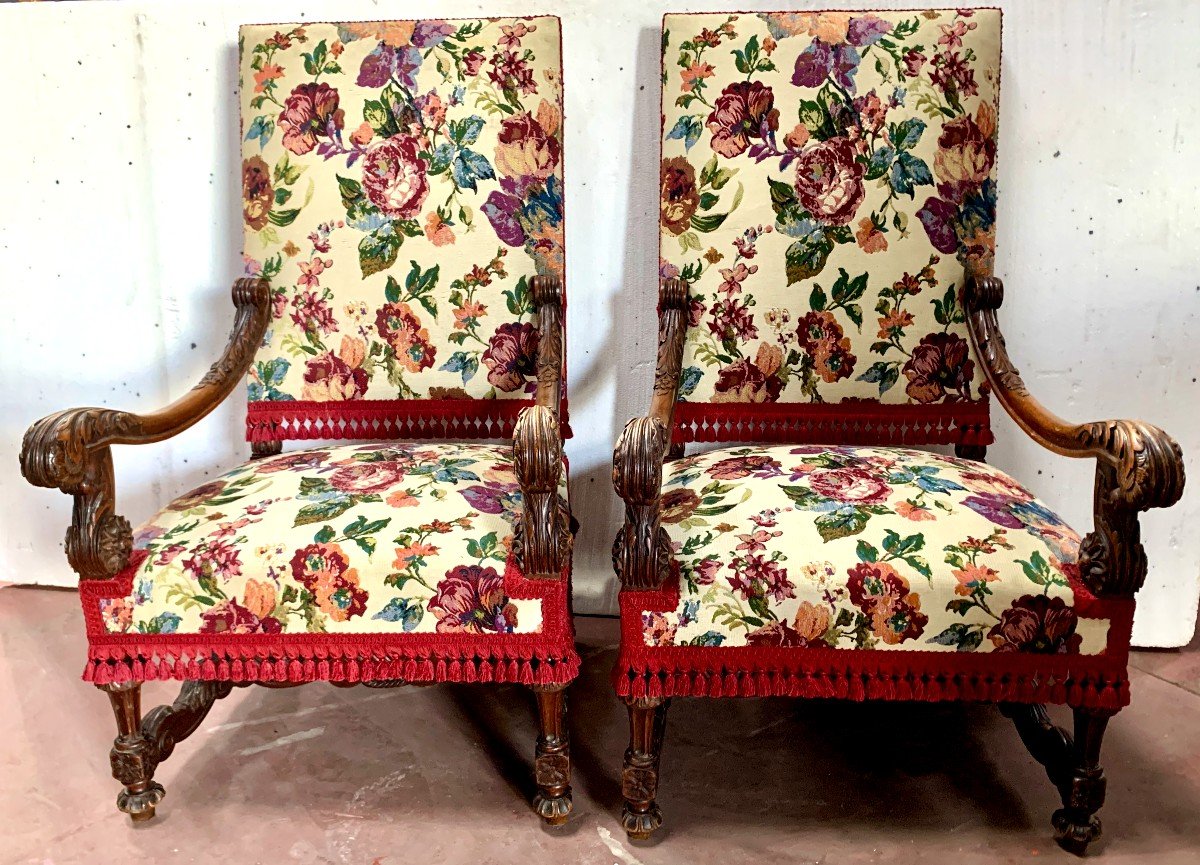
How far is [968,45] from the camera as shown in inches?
67.0

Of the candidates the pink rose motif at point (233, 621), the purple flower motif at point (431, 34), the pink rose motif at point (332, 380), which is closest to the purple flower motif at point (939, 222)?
the purple flower motif at point (431, 34)

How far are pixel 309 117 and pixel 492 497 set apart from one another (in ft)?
2.88

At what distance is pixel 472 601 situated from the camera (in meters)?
1.33

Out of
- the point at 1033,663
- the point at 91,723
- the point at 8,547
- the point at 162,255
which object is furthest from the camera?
the point at 8,547

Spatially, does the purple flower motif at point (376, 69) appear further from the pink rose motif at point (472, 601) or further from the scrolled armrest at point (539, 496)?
the pink rose motif at point (472, 601)

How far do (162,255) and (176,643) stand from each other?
114 centimetres

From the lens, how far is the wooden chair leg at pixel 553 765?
1426mm

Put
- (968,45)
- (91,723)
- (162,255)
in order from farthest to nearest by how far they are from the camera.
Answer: (162,255)
(91,723)
(968,45)

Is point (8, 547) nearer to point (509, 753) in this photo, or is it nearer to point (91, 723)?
point (91, 723)

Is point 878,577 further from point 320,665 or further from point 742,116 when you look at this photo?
point 742,116

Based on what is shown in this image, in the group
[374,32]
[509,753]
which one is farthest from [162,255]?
[509,753]

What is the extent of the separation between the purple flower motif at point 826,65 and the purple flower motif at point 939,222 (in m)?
0.26

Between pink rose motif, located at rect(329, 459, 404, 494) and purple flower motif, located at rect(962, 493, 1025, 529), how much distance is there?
35.3 inches

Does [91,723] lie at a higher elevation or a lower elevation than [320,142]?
lower
